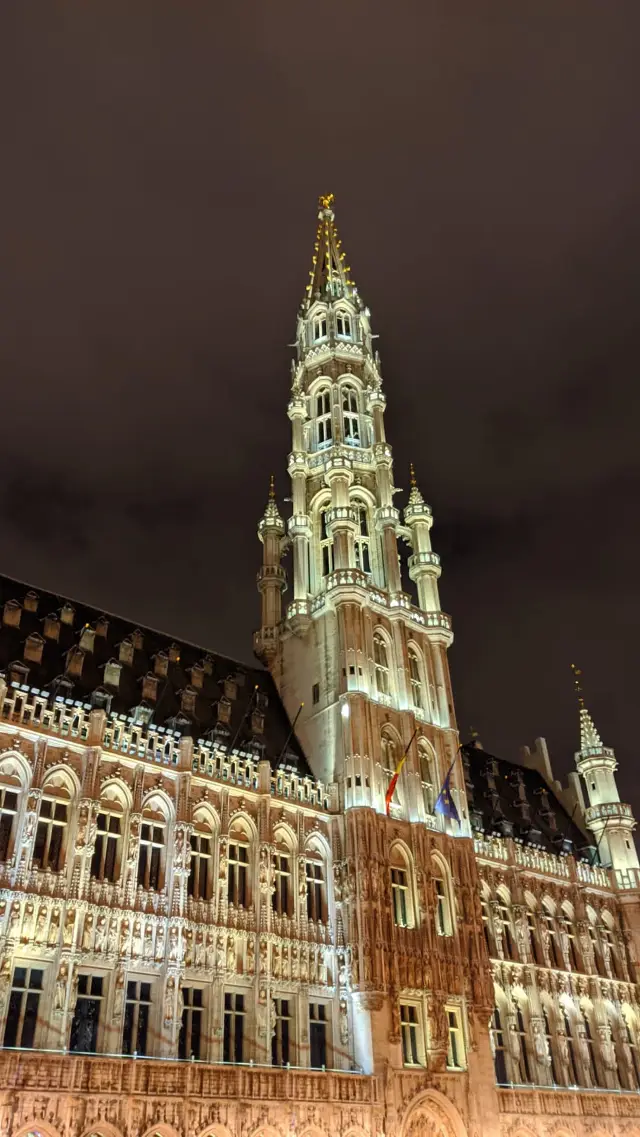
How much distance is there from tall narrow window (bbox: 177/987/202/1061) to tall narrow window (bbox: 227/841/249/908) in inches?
158

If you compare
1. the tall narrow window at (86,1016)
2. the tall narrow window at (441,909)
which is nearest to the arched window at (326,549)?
the tall narrow window at (441,909)

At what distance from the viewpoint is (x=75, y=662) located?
4375cm

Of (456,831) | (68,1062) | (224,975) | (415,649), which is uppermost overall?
(415,649)

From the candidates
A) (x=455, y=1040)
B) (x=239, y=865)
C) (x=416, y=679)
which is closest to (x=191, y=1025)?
(x=239, y=865)

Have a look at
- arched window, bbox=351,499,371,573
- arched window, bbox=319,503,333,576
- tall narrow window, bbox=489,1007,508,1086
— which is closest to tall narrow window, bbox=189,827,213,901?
tall narrow window, bbox=489,1007,508,1086

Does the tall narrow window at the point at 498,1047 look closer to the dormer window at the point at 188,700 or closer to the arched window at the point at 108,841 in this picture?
the dormer window at the point at 188,700

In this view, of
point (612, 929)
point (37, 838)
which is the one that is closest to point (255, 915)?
point (37, 838)

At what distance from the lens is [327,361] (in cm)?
6494

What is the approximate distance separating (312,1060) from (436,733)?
1841 cm

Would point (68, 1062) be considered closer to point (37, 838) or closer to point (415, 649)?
point (37, 838)

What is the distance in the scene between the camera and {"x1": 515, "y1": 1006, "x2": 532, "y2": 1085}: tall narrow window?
159 feet

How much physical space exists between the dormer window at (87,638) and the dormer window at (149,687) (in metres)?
3.16

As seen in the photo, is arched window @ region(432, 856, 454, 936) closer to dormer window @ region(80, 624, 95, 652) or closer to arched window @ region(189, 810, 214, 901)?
arched window @ region(189, 810, 214, 901)

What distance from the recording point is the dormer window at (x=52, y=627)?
148ft
